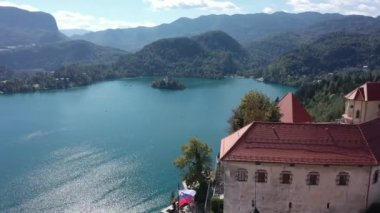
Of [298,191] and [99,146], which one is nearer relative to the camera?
[298,191]

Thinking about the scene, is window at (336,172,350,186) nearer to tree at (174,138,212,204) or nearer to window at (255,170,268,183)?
window at (255,170,268,183)

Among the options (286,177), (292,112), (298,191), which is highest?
(292,112)

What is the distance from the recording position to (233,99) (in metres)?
156

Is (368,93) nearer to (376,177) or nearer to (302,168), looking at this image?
(376,177)

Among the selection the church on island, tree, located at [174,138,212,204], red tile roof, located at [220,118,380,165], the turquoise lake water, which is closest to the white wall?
the church on island

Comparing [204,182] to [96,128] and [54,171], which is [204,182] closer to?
[54,171]

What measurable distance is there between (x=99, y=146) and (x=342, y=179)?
6568cm

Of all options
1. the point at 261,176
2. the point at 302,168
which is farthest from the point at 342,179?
the point at 261,176

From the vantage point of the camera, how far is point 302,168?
33719 millimetres

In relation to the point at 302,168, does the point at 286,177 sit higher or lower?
lower

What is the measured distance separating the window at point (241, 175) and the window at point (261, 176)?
85 cm

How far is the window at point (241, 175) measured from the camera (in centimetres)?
3422

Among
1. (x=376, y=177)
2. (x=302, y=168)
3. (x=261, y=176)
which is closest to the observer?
(x=302, y=168)

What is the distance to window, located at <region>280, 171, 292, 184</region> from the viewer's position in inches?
1336
